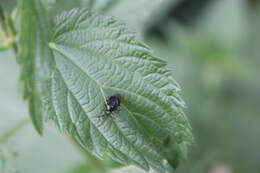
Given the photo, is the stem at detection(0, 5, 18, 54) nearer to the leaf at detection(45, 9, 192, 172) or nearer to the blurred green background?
the leaf at detection(45, 9, 192, 172)

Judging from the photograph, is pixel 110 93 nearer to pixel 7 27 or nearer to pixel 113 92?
pixel 113 92

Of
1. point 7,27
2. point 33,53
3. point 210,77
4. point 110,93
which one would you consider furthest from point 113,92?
point 210,77

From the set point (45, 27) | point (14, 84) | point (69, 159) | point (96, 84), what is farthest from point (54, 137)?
point (45, 27)

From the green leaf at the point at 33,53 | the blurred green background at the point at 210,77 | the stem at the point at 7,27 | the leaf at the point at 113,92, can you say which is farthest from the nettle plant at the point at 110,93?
the blurred green background at the point at 210,77

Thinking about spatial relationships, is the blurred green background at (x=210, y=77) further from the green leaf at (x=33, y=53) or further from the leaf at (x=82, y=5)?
the green leaf at (x=33, y=53)

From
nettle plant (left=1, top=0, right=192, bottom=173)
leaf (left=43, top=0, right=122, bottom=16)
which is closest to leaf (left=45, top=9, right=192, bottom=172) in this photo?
nettle plant (left=1, top=0, right=192, bottom=173)
